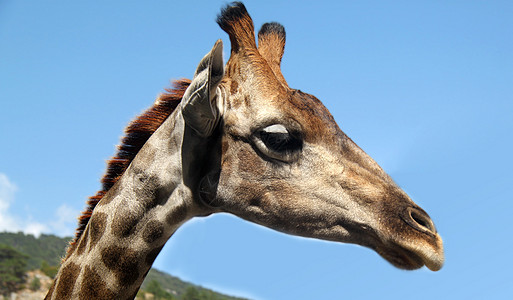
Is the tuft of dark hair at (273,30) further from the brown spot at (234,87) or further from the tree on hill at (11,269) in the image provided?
the tree on hill at (11,269)

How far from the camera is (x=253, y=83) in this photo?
15.1 ft

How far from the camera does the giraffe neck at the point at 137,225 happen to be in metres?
4.32

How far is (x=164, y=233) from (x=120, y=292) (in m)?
0.67

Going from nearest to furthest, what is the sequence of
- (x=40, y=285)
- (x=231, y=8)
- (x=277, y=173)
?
(x=277, y=173) → (x=231, y=8) → (x=40, y=285)

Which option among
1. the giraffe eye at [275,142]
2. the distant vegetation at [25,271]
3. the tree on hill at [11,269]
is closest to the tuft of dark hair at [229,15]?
the giraffe eye at [275,142]

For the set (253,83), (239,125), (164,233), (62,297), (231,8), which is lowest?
(62,297)

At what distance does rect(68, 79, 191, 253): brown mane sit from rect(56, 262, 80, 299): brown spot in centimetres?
53

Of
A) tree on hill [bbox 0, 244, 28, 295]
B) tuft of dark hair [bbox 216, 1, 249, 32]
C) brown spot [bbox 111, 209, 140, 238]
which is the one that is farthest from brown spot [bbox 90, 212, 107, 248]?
tree on hill [bbox 0, 244, 28, 295]

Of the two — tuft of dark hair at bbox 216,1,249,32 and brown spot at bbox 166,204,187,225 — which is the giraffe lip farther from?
tuft of dark hair at bbox 216,1,249,32

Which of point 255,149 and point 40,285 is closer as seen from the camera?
point 255,149

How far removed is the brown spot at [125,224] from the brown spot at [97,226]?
168 mm

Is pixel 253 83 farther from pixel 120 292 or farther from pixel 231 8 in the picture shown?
pixel 120 292

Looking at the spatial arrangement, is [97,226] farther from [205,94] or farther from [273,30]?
[273,30]

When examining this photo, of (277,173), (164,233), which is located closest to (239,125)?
(277,173)
